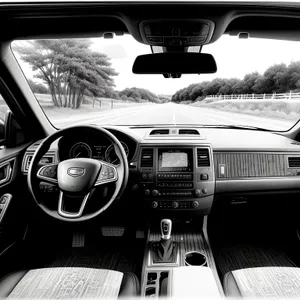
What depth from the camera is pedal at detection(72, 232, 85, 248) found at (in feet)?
11.8

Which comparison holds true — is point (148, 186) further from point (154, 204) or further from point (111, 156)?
point (111, 156)

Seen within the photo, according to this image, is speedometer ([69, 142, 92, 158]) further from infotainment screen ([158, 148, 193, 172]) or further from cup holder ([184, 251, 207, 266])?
cup holder ([184, 251, 207, 266])

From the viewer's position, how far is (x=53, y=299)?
2.00 m

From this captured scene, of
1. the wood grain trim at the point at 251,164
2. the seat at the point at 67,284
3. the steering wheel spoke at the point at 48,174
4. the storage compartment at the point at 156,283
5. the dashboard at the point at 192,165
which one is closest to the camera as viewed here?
Result: the seat at the point at 67,284

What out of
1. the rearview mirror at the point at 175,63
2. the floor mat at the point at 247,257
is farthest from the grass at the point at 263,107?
the floor mat at the point at 247,257

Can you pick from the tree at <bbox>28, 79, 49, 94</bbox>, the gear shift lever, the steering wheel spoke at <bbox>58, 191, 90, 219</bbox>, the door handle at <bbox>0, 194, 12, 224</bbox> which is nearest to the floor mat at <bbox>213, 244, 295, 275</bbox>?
the gear shift lever

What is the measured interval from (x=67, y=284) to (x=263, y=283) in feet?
4.25

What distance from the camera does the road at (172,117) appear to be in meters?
3.49

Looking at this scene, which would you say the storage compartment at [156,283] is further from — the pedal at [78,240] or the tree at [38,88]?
the tree at [38,88]

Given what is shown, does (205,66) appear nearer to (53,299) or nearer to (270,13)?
(270,13)

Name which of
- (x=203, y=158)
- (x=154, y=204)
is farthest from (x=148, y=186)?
(x=203, y=158)

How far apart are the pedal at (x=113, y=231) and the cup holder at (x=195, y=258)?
808mm

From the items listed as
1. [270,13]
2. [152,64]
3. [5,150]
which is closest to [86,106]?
[5,150]

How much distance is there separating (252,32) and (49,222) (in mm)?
2701
